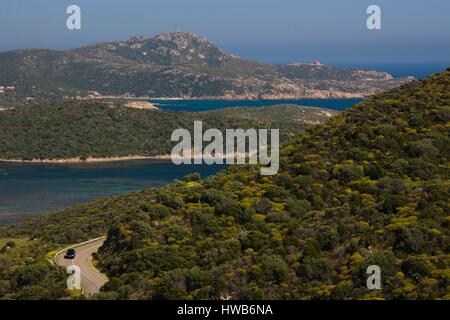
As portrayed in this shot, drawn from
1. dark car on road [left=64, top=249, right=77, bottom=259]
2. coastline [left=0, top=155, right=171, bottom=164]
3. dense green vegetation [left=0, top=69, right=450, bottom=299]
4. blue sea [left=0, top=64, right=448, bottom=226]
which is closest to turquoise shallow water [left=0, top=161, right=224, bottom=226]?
blue sea [left=0, top=64, right=448, bottom=226]

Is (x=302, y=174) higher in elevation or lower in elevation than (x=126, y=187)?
higher

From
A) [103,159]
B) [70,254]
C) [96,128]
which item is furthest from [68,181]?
[70,254]

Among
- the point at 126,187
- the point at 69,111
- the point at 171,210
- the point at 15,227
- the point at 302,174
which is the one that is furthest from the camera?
the point at 69,111

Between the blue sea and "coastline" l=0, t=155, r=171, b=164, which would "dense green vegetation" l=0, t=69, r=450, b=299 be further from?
"coastline" l=0, t=155, r=171, b=164

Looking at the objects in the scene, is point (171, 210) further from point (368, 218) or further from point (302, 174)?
point (368, 218)

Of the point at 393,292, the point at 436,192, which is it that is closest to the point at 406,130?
the point at 436,192

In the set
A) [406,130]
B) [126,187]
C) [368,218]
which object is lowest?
[126,187]

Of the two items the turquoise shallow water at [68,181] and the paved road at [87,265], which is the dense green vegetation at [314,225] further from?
the turquoise shallow water at [68,181]
